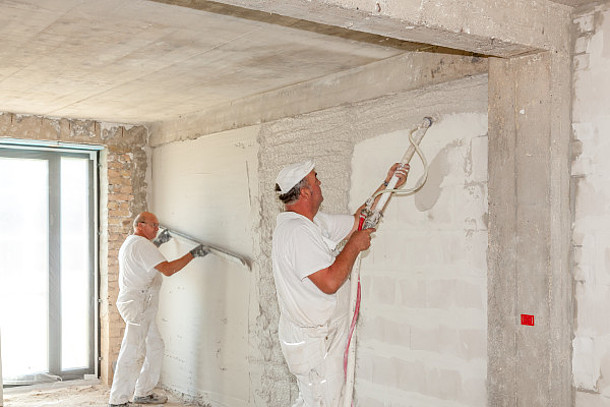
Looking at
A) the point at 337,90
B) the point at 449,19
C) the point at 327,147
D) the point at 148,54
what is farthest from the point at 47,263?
the point at 449,19

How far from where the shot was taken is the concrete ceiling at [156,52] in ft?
10.2

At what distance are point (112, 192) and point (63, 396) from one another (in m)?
1.87

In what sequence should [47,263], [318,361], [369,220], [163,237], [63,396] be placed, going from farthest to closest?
[47,263], [163,237], [63,396], [318,361], [369,220]

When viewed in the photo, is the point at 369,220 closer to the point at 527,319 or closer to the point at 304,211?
the point at 304,211

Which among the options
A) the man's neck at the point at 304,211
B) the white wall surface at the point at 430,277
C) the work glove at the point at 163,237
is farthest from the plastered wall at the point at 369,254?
the man's neck at the point at 304,211

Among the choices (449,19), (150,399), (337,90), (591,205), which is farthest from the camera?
(150,399)

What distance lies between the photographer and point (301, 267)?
10.4ft

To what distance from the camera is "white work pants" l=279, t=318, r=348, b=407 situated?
129 inches

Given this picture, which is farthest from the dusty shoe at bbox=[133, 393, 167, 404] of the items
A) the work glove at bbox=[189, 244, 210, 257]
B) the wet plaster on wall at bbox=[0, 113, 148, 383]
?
the work glove at bbox=[189, 244, 210, 257]

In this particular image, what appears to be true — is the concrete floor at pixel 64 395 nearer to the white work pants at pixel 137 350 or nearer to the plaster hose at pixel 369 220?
the white work pants at pixel 137 350

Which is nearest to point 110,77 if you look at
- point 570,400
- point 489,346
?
point 489,346

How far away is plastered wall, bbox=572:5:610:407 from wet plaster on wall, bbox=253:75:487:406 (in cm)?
57

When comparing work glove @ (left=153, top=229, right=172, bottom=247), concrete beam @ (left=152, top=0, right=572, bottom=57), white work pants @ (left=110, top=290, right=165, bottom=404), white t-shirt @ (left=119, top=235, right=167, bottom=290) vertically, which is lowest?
white work pants @ (left=110, top=290, right=165, bottom=404)

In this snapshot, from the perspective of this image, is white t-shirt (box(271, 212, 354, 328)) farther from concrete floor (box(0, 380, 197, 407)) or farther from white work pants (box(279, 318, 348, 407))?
concrete floor (box(0, 380, 197, 407))
